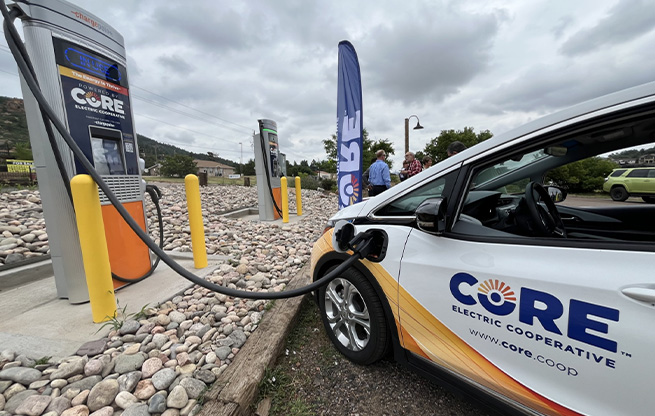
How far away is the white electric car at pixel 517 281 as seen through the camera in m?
1.02

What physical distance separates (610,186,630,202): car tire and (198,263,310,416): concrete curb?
279 cm

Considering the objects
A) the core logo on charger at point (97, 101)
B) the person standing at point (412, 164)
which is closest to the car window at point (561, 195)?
the core logo on charger at point (97, 101)

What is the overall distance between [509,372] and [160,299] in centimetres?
291

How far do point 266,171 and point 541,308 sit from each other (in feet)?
23.0

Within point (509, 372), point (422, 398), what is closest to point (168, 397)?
point (422, 398)

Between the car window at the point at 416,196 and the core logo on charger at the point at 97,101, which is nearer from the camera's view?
the car window at the point at 416,196

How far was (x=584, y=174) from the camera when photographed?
2.13m

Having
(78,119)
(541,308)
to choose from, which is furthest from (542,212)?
(78,119)

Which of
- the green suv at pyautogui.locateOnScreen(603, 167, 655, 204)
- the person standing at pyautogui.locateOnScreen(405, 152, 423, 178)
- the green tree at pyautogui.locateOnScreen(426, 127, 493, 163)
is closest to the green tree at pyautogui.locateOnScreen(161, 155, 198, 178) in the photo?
the green tree at pyautogui.locateOnScreen(426, 127, 493, 163)

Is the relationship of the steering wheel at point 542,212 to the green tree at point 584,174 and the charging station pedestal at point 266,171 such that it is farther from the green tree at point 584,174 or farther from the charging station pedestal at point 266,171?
the charging station pedestal at point 266,171

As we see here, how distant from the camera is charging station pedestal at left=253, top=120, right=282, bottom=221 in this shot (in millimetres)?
7531

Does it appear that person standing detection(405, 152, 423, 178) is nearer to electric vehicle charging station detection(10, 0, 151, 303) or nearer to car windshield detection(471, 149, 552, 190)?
car windshield detection(471, 149, 552, 190)

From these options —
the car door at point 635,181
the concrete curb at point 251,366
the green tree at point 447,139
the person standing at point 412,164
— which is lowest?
the concrete curb at point 251,366

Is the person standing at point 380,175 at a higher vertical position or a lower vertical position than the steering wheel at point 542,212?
higher
